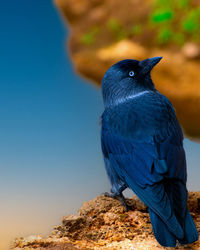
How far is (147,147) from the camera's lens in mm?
1954

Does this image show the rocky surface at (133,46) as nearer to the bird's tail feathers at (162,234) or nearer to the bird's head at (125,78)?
the bird's head at (125,78)

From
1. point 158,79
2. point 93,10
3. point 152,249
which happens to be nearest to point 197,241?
point 152,249

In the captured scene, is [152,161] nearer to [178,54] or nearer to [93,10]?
[178,54]

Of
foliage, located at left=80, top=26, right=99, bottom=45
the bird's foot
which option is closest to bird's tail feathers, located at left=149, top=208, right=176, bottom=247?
the bird's foot

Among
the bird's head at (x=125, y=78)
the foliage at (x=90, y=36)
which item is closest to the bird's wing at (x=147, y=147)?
the bird's head at (x=125, y=78)

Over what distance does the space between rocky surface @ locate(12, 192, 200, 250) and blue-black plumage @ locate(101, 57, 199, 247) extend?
125mm

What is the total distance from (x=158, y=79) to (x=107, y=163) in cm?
471

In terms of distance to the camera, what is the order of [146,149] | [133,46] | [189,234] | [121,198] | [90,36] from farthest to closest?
[90,36], [133,46], [121,198], [146,149], [189,234]

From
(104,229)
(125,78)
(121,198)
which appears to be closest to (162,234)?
(104,229)

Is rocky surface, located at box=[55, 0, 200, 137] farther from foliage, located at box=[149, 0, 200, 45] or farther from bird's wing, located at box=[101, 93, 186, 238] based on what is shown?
bird's wing, located at box=[101, 93, 186, 238]

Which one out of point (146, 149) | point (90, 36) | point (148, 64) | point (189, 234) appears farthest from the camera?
point (90, 36)

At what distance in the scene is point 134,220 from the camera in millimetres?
2098

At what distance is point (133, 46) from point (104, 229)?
533cm

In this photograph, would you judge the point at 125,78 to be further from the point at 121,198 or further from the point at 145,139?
the point at 121,198
